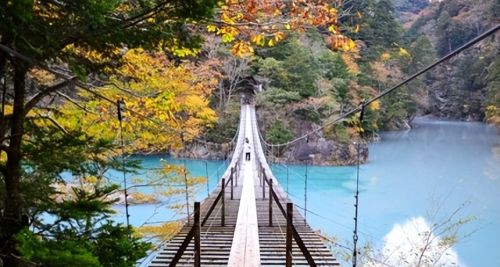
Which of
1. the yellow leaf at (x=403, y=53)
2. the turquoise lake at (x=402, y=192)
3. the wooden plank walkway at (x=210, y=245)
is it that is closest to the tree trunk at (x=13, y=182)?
the wooden plank walkway at (x=210, y=245)

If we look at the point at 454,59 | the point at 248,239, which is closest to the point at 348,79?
the point at 454,59

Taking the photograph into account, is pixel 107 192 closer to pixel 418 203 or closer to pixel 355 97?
pixel 418 203

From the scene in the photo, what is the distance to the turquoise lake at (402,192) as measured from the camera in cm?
741

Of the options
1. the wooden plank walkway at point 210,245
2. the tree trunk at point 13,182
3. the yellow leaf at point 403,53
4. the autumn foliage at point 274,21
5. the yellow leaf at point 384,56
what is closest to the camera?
the tree trunk at point 13,182

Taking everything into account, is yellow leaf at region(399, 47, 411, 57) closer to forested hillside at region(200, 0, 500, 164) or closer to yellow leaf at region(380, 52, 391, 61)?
forested hillside at region(200, 0, 500, 164)

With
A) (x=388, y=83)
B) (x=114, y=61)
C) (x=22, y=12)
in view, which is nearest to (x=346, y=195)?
(x=388, y=83)

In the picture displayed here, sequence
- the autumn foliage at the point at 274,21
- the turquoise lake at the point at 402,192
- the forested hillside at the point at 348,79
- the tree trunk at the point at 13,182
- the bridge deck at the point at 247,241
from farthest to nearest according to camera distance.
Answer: the forested hillside at the point at 348,79 < the turquoise lake at the point at 402,192 < the bridge deck at the point at 247,241 < the autumn foliage at the point at 274,21 < the tree trunk at the point at 13,182

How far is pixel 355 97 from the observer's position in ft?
46.4

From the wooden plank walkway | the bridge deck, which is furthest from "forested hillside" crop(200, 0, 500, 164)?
the wooden plank walkway

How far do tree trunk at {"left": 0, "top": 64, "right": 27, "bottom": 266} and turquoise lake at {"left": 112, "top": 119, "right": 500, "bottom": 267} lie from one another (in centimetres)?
325

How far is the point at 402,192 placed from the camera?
406 inches

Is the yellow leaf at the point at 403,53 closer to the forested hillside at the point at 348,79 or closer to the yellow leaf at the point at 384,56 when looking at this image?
the forested hillside at the point at 348,79

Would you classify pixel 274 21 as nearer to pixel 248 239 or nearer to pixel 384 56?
pixel 248 239

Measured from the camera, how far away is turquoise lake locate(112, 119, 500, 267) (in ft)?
24.3
